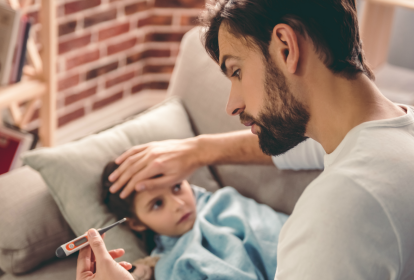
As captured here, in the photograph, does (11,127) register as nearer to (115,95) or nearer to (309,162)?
(115,95)

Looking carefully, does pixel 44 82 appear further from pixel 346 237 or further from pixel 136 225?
pixel 346 237

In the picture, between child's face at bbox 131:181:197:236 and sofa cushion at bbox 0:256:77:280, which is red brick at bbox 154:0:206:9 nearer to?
child's face at bbox 131:181:197:236

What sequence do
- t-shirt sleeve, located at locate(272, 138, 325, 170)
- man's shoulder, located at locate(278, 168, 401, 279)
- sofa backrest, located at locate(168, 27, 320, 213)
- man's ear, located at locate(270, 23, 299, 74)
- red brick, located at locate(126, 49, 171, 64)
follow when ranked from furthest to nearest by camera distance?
red brick, located at locate(126, 49, 171, 64), sofa backrest, located at locate(168, 27, 320, 213), t-shirt sleeve, located at locate(272, 138, 325, 170), man's ear, located at locate(270, 23, 299, 74), man's shoulder, located at locate(278, 168, 401, 279)

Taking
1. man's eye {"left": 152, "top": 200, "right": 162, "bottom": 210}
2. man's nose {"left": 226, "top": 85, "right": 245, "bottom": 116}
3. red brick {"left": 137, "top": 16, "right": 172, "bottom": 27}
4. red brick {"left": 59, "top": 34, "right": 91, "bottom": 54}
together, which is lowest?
man's eye {"left": 152, "top": 200, "right": 162, "bottom": 210}

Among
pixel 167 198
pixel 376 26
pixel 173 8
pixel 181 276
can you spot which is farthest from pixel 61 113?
pixel 376 26

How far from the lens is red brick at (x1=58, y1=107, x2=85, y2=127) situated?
8.18ft

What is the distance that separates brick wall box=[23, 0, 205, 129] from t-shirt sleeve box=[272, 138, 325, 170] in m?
1.52

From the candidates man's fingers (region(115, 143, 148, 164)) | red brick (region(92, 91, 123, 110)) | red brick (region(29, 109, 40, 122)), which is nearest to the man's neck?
man's fingers (region(115, 143, 148, 164))

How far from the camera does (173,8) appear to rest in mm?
2793

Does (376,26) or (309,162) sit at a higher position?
(376,26)

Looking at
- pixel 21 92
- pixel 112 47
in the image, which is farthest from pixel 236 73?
pixel 112 47

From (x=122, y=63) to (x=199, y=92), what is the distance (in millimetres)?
1423

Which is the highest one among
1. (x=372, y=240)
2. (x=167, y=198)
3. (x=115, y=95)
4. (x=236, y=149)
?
(x=372, y=240)

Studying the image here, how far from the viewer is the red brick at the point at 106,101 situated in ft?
8.86
